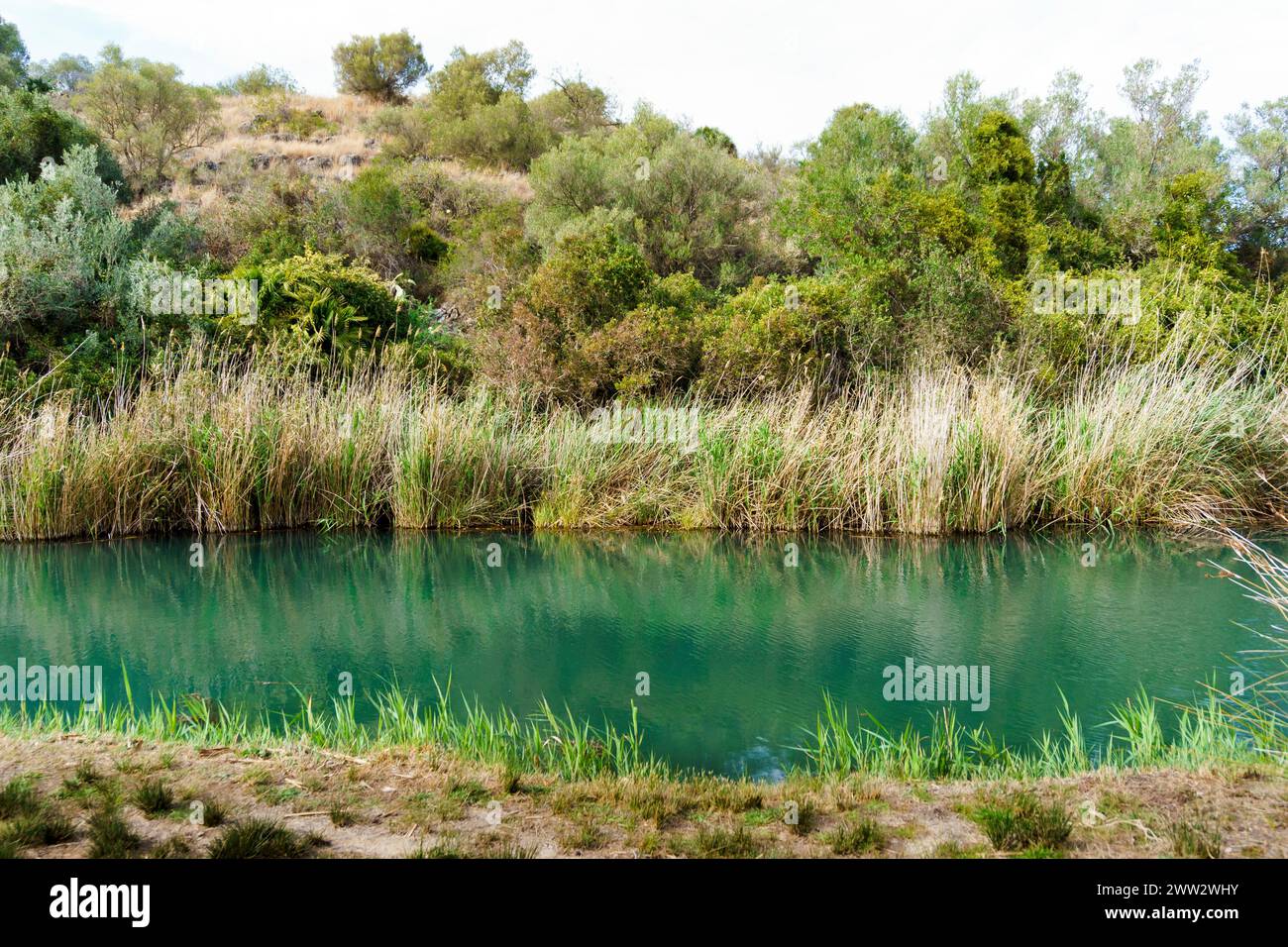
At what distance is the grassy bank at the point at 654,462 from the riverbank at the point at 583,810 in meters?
6.89

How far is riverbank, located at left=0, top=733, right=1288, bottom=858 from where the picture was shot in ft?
9.69

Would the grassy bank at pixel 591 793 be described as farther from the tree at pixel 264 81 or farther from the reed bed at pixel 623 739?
the tree at pixel 264 81

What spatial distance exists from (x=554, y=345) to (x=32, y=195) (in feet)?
25.5

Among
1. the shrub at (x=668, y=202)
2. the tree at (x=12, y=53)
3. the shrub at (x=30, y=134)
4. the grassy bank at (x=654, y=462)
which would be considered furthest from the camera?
the tree at (x=12, y=53)

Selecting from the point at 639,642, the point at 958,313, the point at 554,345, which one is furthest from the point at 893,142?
the point at 639,642

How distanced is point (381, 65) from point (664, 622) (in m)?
35.9

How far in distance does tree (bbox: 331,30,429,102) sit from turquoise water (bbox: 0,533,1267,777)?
104 feet

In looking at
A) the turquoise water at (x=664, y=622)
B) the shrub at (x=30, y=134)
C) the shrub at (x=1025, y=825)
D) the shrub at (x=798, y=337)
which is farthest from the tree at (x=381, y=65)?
the shrub at (x=1025, y=825)

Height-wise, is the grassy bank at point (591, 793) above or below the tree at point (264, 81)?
below

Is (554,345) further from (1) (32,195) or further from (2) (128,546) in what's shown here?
(1) (32,195)

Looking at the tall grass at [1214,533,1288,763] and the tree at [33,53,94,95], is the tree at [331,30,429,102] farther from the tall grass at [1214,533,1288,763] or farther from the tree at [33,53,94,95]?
the tall grass at [1214,533,1288,763]

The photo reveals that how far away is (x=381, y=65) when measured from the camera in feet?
121

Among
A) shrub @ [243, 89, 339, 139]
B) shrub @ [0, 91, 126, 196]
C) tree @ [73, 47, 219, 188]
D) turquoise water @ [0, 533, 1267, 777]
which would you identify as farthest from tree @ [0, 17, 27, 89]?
turquoise water @ [0, 533, 1267, 777]

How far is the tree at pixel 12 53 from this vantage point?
84.5 ft
